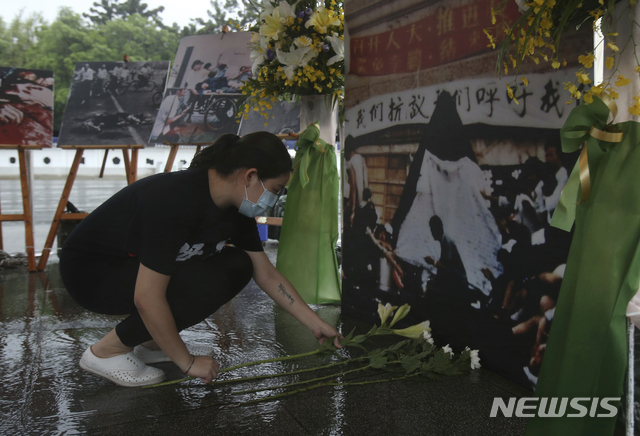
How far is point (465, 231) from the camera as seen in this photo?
2139 millimetres

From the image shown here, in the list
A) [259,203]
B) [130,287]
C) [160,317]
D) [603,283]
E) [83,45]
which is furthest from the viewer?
[83,45]

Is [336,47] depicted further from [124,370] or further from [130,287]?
[124,370]

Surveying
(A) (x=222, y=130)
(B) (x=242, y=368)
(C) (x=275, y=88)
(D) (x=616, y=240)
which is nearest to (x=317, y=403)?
(B) (x=242, y=368)

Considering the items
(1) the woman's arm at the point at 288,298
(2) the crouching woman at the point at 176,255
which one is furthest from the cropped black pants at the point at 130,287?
(1) the woman's arm at the point at 288,298

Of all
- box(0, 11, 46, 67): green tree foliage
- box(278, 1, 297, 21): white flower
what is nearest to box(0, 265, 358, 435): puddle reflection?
box(278, 1, 297, 21): white flower

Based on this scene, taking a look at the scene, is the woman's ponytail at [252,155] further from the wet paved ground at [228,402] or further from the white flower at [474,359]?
the white flower at [474,359]

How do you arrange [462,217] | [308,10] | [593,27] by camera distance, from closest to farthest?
1. [593,27]
2. [462,217]
3. [308,10]

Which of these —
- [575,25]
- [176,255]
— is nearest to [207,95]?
[176,255]

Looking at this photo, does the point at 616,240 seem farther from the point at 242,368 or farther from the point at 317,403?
the point at 242,368

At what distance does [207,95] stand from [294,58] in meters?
1.71

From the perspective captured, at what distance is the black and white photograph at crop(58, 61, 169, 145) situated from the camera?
4469mm

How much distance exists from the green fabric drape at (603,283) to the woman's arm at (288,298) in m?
0.89

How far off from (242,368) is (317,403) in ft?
1.46

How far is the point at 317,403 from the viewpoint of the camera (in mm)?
1850
